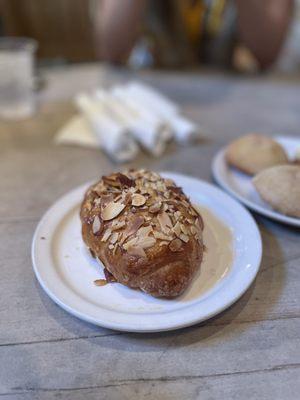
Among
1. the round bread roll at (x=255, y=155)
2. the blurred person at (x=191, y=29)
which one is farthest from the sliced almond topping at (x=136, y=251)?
the blurred person at (x=191, y=29)

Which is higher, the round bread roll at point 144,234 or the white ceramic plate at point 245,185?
the round bread roll at point 144,234

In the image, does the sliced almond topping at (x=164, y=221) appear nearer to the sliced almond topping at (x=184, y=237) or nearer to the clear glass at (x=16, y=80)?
the sliced almond topping at (x=184, y=237)

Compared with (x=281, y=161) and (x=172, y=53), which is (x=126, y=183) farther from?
(x=172, y=53)

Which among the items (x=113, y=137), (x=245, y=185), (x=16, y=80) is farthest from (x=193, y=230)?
(x=16, y=80)

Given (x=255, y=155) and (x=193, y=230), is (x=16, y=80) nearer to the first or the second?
(x=255, y=155)

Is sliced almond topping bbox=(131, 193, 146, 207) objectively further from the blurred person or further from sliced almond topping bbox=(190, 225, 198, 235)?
the blurred person

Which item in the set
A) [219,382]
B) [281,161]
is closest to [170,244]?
[219,382]
